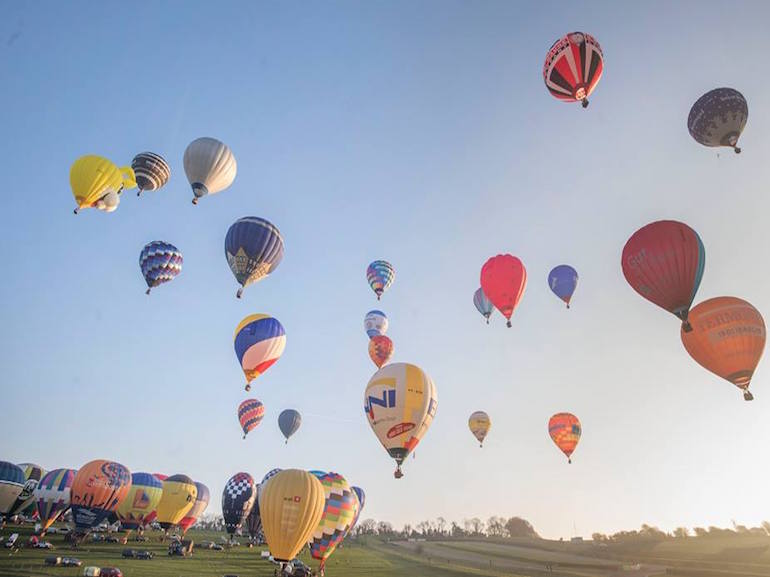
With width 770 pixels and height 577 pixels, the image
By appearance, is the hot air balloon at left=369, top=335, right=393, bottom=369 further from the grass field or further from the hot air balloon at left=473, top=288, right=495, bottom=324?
the grass field

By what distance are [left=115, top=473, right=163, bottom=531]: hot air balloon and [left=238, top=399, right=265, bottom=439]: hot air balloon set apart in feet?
28.7

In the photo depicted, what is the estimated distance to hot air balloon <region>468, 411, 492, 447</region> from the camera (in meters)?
46.6

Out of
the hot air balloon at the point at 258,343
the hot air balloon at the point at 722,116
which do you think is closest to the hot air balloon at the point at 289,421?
the hot air balloon at the point at 258,343

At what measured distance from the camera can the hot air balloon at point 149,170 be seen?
3206 centimetres

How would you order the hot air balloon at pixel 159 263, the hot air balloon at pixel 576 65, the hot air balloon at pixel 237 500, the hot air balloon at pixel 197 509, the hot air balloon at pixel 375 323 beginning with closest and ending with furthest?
the hot air balloon at pixel 576 65 < the hot air balloon at pixel 159 263 < the hot air balloon at pixel 237 500 < the hot air balloon at pixel 197 509 < the hot air balloon at pixel 375 323

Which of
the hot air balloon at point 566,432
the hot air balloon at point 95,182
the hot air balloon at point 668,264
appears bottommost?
the hot air balloon at point 566,432

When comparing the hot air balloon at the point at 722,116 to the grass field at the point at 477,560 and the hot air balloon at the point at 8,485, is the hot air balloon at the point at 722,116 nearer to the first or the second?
the grass field at the point at 477,560

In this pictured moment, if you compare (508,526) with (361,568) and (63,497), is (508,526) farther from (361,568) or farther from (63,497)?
(63,497)

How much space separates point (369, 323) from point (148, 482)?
24.2m

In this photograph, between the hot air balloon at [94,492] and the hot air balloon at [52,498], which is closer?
the hot air balloon at [94,492]

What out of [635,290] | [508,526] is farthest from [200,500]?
[508,526]

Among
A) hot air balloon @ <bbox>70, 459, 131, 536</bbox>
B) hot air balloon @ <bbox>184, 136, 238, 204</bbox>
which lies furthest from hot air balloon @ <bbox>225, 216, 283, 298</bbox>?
hot air balloon @ <bbox>70, 459, 131, 536</bbox>

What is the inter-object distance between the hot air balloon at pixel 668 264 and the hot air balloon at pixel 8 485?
44101 millimetres

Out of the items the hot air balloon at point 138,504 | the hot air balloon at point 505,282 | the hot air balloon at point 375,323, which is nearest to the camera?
the hot air balloon at point 505,282
